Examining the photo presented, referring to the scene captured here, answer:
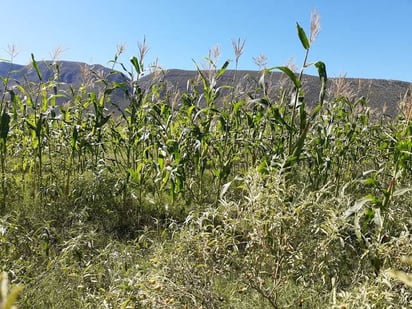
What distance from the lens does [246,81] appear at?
5.75 metres

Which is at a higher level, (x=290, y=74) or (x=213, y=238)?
(x=290, y=74)

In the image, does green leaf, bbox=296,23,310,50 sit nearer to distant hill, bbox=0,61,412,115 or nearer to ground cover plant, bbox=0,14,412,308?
ground cover plant, bbox=0,14,412,308

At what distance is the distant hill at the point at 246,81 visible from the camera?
4.70 m

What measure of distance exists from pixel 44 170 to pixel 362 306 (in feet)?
14.2

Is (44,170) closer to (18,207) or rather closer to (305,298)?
(18,207)

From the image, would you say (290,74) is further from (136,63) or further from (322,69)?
(136,63)

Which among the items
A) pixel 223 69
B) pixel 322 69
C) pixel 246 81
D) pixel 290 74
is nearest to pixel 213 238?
pixel 290 74

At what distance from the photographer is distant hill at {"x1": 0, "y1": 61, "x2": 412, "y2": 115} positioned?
4.70 m

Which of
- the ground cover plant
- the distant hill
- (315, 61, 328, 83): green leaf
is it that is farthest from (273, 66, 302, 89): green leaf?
the distant hill

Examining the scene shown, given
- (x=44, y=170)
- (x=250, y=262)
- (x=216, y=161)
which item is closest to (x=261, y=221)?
(x=250, y=262)

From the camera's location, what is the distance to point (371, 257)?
2.13 metres

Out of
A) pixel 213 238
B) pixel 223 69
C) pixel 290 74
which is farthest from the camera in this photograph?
pixel 223 69

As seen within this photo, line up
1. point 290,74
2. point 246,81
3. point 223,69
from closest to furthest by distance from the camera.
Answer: point 290,74, point 223,69, point 246,81

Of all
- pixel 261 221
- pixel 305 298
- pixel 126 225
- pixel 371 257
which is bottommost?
pixel 126 225
